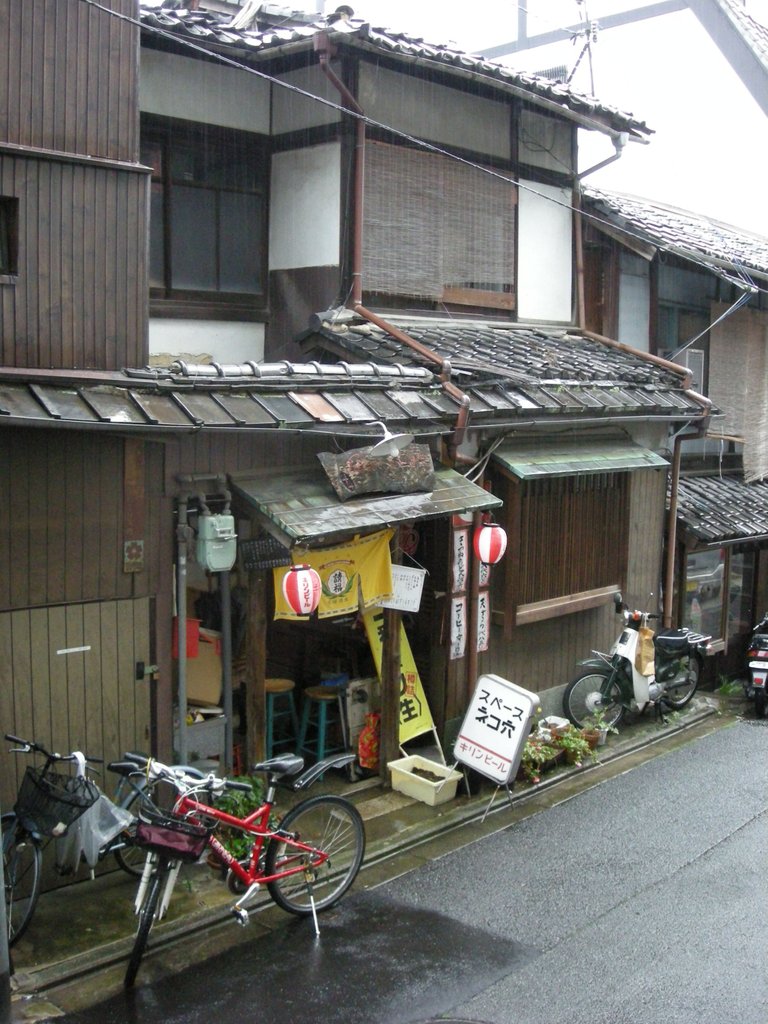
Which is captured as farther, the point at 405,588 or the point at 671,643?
the point at 671,643

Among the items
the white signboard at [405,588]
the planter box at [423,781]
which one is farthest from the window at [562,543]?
the planter box at [423,781]

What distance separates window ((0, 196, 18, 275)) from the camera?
8695 mm

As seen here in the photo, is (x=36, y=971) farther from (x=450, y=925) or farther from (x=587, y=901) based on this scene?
(x=587, y=901)

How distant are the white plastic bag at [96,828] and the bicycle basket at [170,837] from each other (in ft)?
1.70

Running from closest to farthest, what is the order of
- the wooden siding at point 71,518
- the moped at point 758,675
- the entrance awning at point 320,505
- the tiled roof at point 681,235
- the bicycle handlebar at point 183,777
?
the bicycle handlebar at point 183,777 < the wooden siding at point 71,518 < the entrance awning at point 320,505 < the moped at point 758,675 < the tiled roof at point 681,235

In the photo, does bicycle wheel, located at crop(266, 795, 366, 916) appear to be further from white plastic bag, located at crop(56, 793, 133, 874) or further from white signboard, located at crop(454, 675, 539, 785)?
white signboard, located at crop(454, 675, 539, 785)

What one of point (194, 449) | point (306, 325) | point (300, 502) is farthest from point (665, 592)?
point (194, 449)

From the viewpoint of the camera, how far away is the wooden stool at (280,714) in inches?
474

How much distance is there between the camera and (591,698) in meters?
14.3

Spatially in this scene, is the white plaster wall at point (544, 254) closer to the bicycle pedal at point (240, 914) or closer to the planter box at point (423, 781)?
the planter box at point (423, 781)

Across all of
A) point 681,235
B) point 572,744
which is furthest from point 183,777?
point 681,235

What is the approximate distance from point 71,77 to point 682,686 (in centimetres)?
1192

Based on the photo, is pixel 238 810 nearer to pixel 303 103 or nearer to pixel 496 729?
pixel 496 729

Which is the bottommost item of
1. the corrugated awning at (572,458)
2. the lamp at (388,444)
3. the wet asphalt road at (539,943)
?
the wet asphalt road at (539,943)
